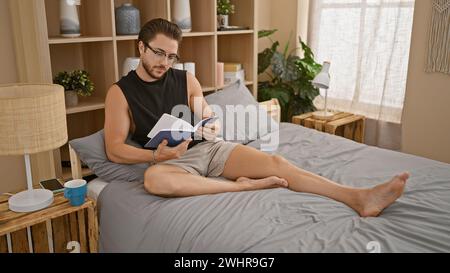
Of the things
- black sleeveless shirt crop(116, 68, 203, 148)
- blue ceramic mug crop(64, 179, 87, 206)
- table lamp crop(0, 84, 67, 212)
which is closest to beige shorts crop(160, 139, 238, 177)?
black sleeveless shirt crop(116, 68, 203, 148)

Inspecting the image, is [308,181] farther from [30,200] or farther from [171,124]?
[30,200]

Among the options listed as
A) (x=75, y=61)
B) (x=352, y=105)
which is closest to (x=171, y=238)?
(x=75, y=61)

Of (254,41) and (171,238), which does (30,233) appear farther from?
(254,41)

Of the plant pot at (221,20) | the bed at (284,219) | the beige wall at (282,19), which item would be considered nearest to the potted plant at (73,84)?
the bed at (284,219)

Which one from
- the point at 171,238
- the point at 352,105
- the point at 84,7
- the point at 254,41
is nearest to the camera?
the point at 171,238

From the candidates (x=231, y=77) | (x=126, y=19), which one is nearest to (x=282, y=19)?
(x=231, y=77)

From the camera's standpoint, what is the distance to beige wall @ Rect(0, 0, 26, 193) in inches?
89.8

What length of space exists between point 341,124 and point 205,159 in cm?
141

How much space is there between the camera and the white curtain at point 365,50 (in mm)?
3104

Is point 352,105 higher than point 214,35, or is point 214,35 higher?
point 214,35

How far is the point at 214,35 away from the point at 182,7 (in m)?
0.28

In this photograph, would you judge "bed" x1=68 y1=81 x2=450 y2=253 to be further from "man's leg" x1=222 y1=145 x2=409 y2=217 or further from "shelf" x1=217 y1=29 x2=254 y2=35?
"shelf" x1=217 y1=29 x2=254 y2=35

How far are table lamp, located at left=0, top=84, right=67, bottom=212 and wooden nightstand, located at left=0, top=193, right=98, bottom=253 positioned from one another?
0.05m
